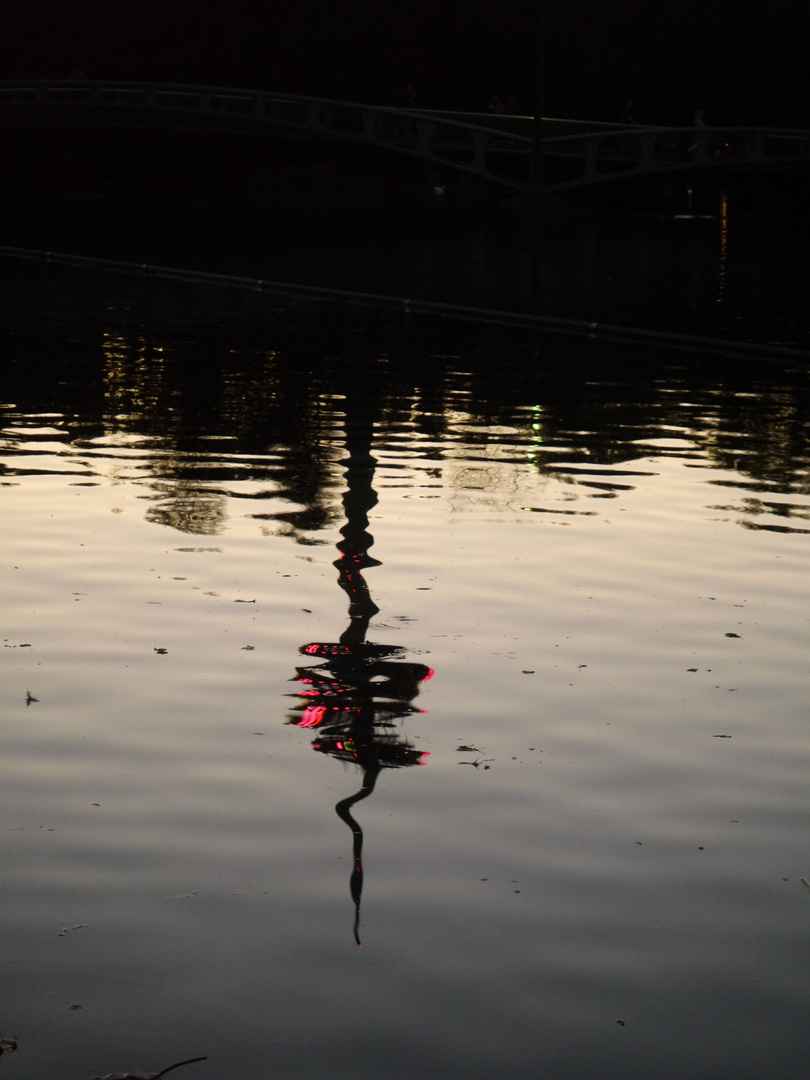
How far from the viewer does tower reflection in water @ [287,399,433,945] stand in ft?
19.6

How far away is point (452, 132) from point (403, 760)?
2150 inches

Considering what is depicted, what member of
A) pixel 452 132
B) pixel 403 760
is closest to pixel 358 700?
pixel 403 760

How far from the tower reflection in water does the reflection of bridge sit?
1821 inches

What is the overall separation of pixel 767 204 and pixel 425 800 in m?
63.6

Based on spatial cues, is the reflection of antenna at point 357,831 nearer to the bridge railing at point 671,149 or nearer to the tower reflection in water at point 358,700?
the tower reflection in water at point 358,700

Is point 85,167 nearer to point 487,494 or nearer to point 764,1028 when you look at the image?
point 487,494

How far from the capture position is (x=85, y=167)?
80.2 m

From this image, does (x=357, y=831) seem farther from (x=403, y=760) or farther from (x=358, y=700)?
(x=358, y=700)

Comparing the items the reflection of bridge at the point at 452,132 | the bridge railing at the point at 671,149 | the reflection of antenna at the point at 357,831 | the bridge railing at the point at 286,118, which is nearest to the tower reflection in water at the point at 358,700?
the reflection of antenna at the point at 357,831

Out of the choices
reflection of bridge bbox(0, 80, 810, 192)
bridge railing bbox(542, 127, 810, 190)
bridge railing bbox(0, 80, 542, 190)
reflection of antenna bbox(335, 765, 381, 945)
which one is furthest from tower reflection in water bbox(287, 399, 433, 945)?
bridge railing bbox(542, 127, 810, 190)

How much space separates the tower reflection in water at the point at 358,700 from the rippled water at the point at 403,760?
2cm

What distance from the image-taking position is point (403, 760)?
19.9 feet

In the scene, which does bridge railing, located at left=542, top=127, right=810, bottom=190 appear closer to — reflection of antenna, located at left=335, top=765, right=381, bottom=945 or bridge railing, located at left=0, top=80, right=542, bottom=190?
bridge railing, located at left=0, top=80, right=542, bottom=190

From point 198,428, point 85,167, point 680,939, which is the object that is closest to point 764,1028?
point 680,939
